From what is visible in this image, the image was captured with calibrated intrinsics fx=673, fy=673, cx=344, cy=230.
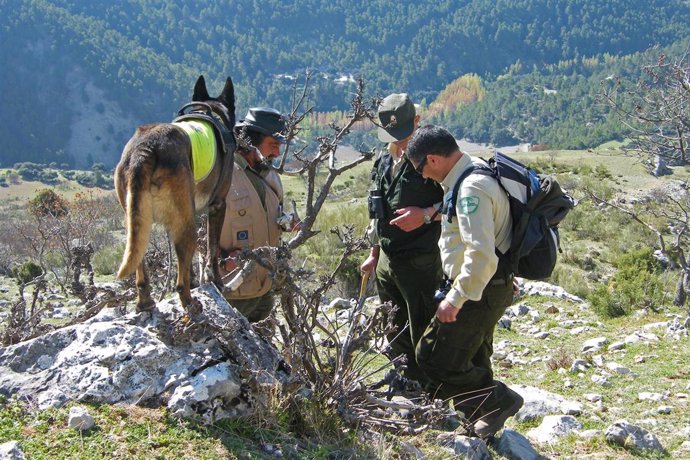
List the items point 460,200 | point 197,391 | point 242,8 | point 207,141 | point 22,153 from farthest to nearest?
point 242,8 < point 22,153 < point 207,141 < point 460,200 < point 197,391

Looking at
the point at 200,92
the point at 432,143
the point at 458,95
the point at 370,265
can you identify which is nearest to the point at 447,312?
the point at 432,143

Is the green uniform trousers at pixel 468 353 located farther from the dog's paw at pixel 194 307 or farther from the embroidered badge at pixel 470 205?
the dog's paw at pixel 194 307

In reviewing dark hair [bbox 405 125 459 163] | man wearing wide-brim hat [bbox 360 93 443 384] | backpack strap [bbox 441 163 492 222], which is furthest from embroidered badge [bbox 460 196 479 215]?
man wearing wide-brim hat [bbox 360 93 443 384]

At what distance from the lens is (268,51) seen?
459 feet

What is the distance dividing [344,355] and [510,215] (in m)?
1.16

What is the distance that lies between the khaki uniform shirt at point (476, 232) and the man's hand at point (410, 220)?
528 mm

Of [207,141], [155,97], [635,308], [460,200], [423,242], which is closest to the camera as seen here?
[460,200]

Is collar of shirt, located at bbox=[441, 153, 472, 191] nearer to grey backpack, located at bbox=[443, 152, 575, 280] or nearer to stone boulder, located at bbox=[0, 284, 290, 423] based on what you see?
grey backpack, located at bbox=[443, 152, 575, 280]

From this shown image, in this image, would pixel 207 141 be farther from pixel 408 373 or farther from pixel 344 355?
pixel 408 373

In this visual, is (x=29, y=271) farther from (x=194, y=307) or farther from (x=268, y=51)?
(x=268, y=51)

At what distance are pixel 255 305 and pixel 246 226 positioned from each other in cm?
56

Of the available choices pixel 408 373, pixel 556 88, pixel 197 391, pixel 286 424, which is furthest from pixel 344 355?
pixel 556 88

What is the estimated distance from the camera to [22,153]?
85750 mm

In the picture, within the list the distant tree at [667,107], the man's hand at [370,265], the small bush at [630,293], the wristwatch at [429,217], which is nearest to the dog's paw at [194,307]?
the wristwatch at [429,217]
